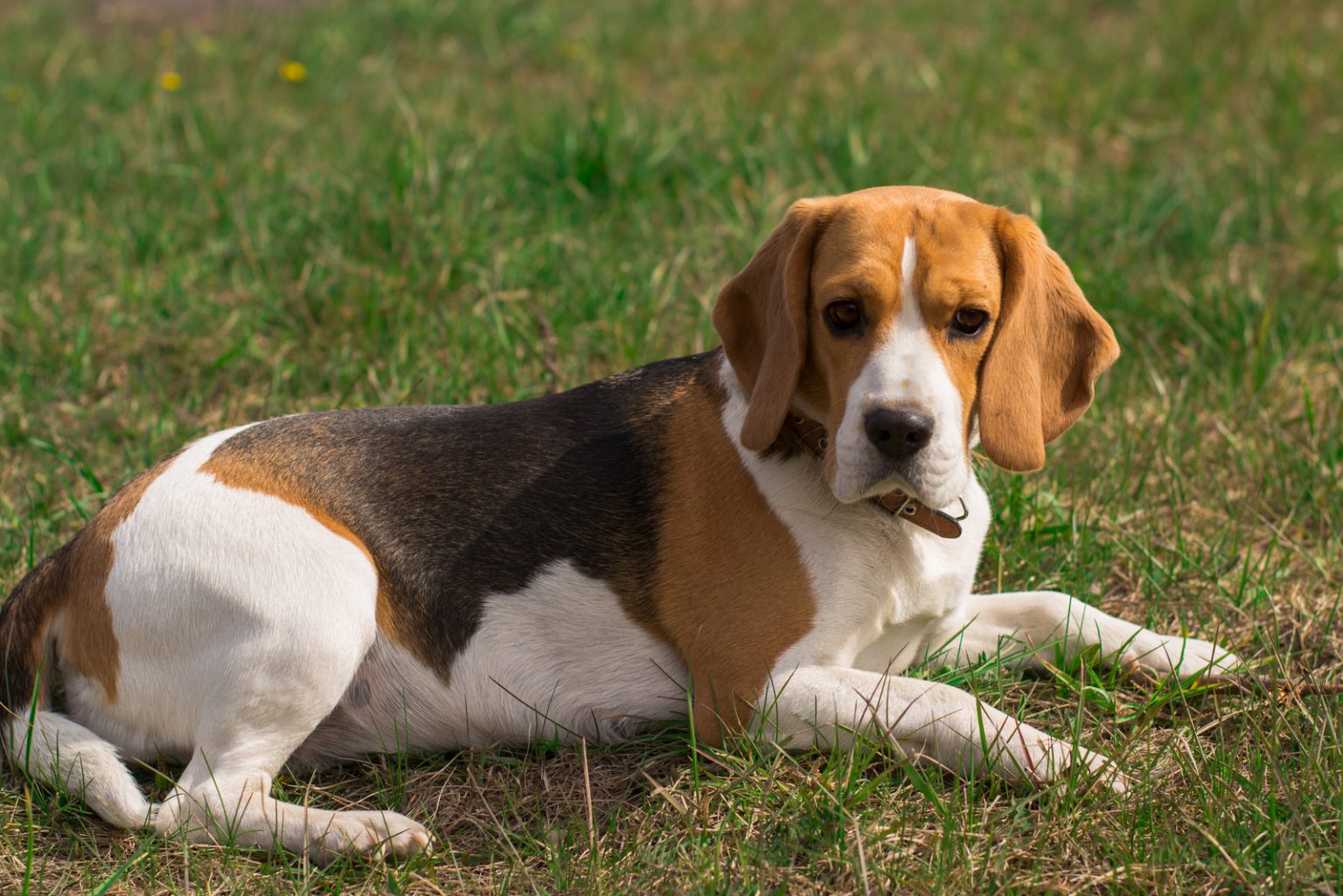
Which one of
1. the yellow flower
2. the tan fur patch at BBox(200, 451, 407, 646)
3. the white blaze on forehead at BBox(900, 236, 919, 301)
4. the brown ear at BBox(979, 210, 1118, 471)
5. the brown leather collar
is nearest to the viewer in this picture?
the white blaze on forehead at BBox(900, 236, 919, 301)

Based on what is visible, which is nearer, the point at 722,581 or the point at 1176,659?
the point at 722,581

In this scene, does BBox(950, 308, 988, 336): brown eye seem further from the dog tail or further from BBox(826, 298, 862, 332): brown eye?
the dog tail

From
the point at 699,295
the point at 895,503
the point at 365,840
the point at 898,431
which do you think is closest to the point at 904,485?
the point at 898,431

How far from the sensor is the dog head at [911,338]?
3.25 meters

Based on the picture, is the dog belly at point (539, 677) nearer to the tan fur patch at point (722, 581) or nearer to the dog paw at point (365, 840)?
the tan fur patch at point (722, 581)

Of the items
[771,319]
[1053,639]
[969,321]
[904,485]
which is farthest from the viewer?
[1053,639]

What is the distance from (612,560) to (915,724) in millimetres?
906

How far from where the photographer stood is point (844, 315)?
11.1 ft

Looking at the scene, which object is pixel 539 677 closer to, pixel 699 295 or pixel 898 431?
pixel 898 431

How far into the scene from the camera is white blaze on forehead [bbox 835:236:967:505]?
3.21 m

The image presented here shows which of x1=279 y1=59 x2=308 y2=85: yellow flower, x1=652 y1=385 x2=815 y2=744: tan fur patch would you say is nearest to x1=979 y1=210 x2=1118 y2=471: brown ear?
x1=652 y1=385 x2=815 y2=744: tan fur patch

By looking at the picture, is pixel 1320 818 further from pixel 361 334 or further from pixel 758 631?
pixel 361 334

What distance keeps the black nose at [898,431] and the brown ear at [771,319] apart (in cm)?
30

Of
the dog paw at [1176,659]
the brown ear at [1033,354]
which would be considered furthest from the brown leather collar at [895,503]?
the dog paw at [1176,659]
